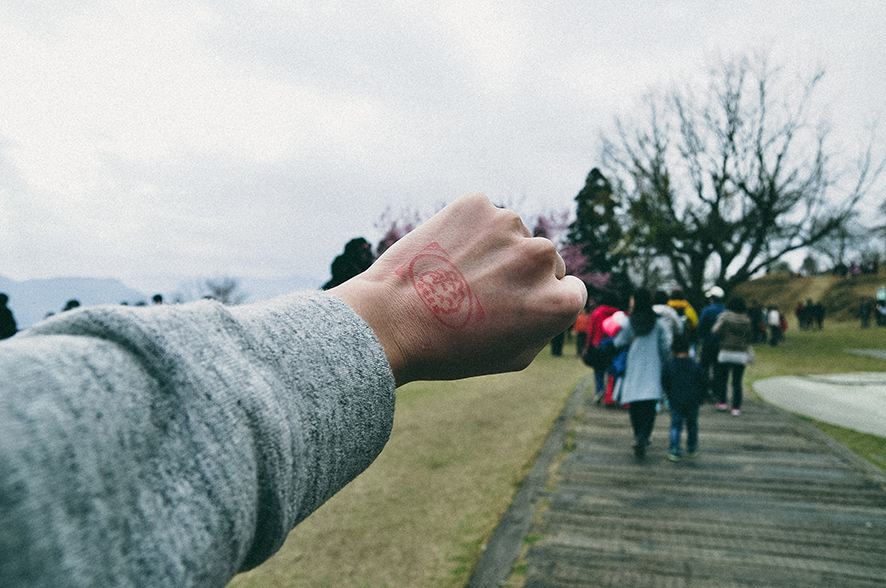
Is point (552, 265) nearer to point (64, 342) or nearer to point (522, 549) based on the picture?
point (64, 342)

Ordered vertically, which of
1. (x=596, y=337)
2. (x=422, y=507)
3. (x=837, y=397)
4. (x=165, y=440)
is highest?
(x=165, y=440)

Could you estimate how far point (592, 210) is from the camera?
21875mm

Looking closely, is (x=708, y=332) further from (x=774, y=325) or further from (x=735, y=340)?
(x=774, y=325)

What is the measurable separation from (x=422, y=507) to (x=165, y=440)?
4.14 metres

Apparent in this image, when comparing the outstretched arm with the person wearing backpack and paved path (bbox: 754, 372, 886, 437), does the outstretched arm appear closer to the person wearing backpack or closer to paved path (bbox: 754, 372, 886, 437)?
the person wearing backpack

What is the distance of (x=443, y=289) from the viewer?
96 cm

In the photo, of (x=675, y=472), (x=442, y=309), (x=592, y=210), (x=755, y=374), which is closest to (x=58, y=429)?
(x=442, y=309)

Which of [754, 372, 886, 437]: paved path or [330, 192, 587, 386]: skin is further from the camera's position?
[754, 372, 886, 437]: paved path

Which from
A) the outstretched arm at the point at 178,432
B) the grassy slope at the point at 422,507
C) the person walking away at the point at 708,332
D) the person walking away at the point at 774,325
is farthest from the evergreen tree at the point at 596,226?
the outstretched arm at the point at 178,432

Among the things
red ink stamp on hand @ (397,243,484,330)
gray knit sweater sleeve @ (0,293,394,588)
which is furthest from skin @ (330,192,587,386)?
gray knit sweater sleeve @ (0,293,394,588)

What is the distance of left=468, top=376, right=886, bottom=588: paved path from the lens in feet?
10.4

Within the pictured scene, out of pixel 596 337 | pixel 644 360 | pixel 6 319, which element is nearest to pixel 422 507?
pixel 644 360

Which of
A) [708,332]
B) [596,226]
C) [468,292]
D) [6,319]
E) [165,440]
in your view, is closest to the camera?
[165,440]

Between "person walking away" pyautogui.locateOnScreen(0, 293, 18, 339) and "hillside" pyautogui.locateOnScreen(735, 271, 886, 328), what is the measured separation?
121 ft
